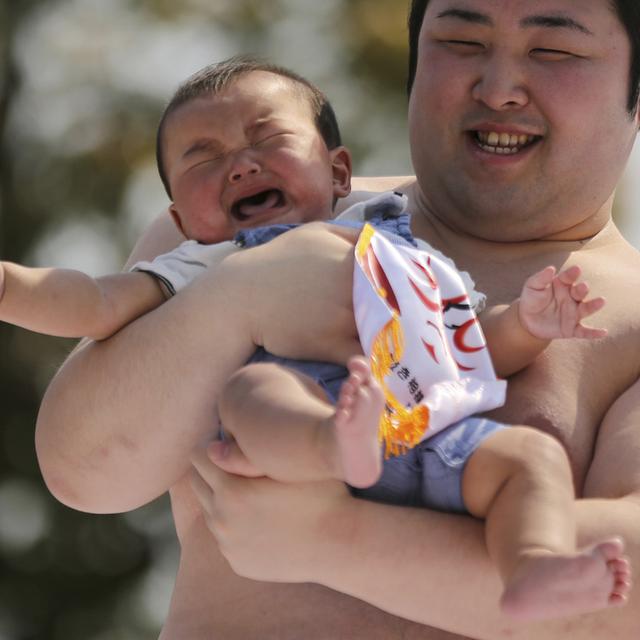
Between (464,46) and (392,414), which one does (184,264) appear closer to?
(392,414)

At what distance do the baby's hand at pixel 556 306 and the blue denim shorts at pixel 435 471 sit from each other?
0.28m

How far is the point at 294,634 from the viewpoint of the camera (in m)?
3.56

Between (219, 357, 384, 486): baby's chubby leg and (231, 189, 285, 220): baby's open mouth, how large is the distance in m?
0.52

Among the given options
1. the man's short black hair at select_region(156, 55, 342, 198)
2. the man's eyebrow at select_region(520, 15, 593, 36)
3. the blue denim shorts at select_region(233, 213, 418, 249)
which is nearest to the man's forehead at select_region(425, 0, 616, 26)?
the man's eyebrow at select_region(520, 15, 593, 36)

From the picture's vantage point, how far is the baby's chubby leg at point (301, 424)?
2.89m

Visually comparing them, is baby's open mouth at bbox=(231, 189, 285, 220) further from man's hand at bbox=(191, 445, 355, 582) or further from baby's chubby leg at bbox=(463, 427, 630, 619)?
baby's chubby leg at bbox=(463, 427, 630, 619)

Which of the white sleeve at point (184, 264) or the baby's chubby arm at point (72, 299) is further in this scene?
the white sleeve at point (184, 264)

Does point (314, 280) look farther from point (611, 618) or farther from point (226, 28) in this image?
point (226, 28)

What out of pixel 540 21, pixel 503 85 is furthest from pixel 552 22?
pixel 503 85

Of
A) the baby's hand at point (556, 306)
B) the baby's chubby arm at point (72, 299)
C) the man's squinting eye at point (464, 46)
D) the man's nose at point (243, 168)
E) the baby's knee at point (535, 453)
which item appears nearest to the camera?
the baby's knee at point (535, 453)

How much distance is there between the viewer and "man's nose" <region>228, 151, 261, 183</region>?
11.9 feet

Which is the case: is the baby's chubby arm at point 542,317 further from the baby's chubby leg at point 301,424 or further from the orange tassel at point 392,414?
the baby's chubby leg at point 301,424

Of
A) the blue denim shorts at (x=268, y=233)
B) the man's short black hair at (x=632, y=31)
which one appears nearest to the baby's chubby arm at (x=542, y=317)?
the blue denim shorts at (x=268, y=233)

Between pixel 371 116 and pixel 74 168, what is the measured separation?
2081 millimetres
